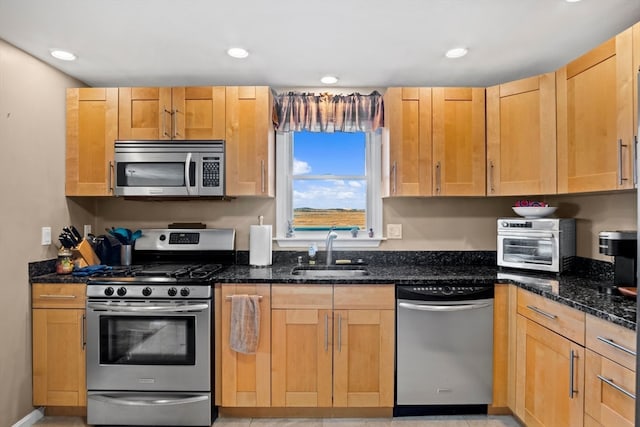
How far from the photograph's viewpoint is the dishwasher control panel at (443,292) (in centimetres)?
232

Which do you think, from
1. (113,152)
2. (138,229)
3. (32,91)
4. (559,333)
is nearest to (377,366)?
(559,333)

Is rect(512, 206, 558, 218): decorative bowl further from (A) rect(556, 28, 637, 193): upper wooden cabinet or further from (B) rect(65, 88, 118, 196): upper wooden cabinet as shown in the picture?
(B) rect(65, 88, 118, 196): upper wooden cabinet

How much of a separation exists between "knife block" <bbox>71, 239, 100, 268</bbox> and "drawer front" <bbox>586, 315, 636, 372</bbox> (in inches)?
118

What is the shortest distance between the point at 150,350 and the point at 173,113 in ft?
5.33

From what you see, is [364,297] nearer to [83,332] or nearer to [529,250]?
[529,250]

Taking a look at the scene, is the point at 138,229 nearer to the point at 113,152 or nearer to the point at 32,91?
the point at 113,152

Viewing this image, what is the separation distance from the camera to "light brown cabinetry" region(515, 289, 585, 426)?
1727 millimetres

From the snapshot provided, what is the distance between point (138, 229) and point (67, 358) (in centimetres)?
106

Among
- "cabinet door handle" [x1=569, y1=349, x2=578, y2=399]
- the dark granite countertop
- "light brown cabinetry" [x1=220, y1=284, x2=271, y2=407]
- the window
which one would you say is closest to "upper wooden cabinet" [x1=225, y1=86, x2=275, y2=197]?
the window

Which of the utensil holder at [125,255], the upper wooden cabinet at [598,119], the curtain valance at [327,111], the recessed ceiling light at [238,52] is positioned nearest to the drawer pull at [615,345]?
the upper wooden cabinet at [598,119]

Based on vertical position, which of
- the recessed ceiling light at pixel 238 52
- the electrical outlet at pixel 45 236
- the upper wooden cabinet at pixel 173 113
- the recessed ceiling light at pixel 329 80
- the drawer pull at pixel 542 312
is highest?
the recessed ceiling light at pixel 329 80

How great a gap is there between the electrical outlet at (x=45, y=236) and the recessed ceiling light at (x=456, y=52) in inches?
113

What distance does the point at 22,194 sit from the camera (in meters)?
2.31

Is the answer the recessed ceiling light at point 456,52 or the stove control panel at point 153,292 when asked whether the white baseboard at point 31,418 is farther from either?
the recessed ceiling light at point 456,52
